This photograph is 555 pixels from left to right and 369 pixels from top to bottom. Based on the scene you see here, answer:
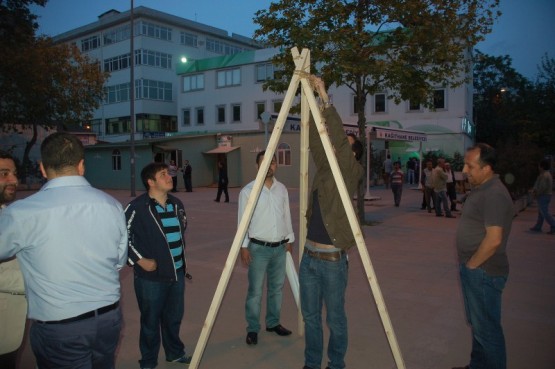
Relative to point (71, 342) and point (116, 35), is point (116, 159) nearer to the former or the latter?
point (116, 35)

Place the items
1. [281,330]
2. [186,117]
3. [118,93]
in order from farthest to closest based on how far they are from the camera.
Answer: [118,93]
[186,117]
[281,330]

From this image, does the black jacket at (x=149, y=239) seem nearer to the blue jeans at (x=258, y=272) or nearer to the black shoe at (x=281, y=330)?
the blue jeans at (x=258, y=272)

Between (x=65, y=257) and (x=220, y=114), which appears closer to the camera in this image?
(x=65, y=257)

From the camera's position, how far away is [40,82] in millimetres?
23828

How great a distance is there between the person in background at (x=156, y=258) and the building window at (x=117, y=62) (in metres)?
49.4

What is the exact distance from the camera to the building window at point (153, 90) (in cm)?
4756

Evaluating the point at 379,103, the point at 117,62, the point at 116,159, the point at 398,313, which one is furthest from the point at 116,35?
the point at 398,313

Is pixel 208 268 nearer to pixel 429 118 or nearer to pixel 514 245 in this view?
pixel 514 245

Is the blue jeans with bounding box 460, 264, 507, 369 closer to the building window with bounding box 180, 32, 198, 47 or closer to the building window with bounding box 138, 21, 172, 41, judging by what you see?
the building window with bounding box 138, 21, 172, 41

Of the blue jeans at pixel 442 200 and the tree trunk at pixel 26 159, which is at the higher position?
the tree trunk at pixel 26 159

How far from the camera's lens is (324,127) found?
3.42 meters

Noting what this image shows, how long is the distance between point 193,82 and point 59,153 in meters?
46.0

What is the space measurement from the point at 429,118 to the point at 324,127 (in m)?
33.8

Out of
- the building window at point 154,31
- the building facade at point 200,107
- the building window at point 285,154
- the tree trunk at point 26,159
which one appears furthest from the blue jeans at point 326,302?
the building window at point 154,31
